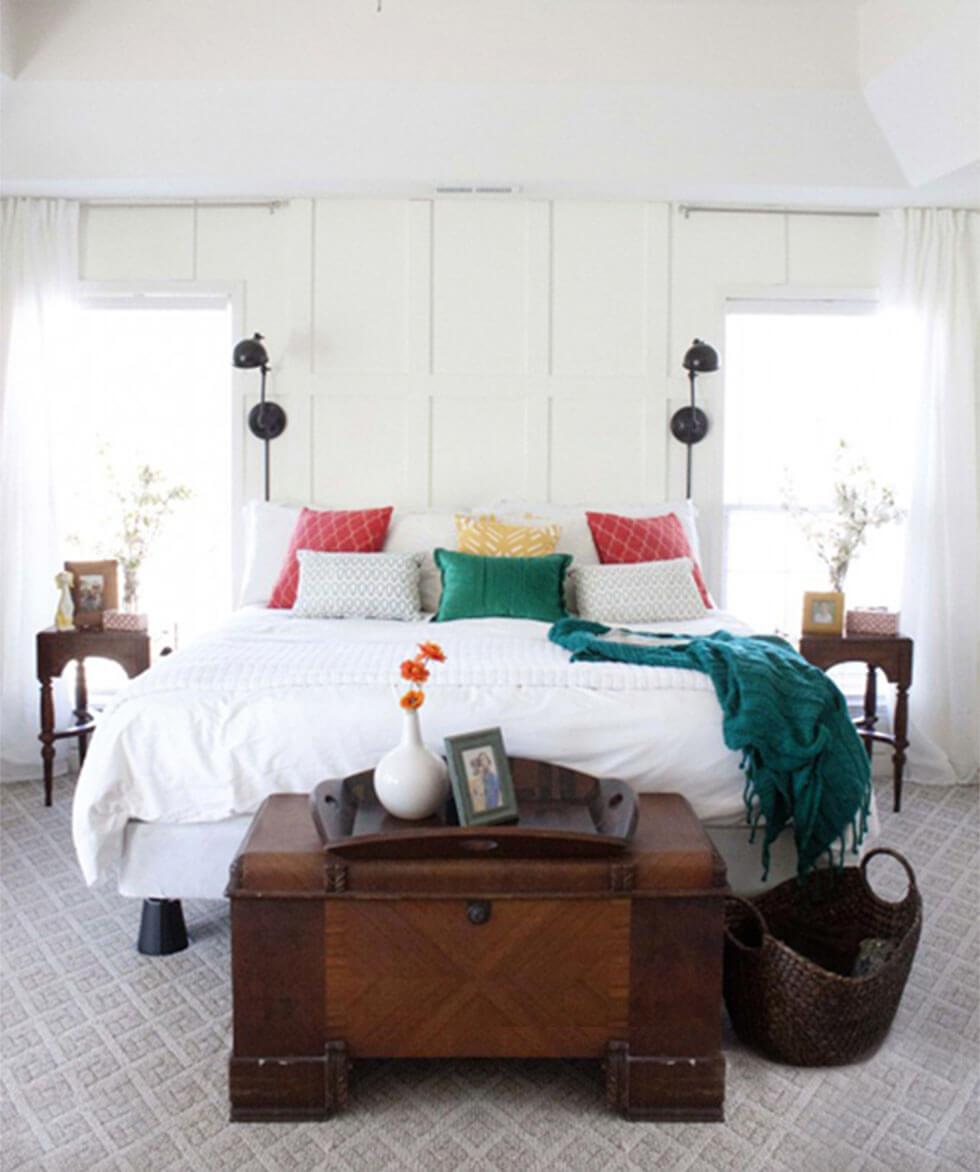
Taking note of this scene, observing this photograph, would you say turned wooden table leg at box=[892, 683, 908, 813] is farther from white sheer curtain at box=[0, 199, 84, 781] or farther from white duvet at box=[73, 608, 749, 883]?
A: white sheer curtain at box=[0, 199, 84, 781]

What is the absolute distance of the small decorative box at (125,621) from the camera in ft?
12.6

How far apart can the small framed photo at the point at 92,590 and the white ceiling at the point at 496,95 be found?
1.52 m

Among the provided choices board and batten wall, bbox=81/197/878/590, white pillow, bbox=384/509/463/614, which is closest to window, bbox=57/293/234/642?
board and batten wall, bbox=81/197/878/590

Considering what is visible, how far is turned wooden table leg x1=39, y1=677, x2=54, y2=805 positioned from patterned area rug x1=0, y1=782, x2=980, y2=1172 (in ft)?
4.04

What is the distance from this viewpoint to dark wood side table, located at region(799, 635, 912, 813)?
380cm

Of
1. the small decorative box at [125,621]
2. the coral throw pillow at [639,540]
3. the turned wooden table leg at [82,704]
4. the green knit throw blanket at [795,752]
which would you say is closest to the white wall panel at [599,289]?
the coral throw pillow at [639,540]

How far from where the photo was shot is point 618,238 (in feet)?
14.0

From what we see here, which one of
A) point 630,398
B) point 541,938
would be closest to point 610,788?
point 541,938

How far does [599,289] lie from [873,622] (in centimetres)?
178

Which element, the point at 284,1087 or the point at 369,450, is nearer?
the point at 284,1087

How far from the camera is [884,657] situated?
382 cm

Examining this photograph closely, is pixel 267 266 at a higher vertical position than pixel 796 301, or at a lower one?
higher

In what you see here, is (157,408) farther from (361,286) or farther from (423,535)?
(423,535)

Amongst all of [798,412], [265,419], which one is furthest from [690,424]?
[265,419]
